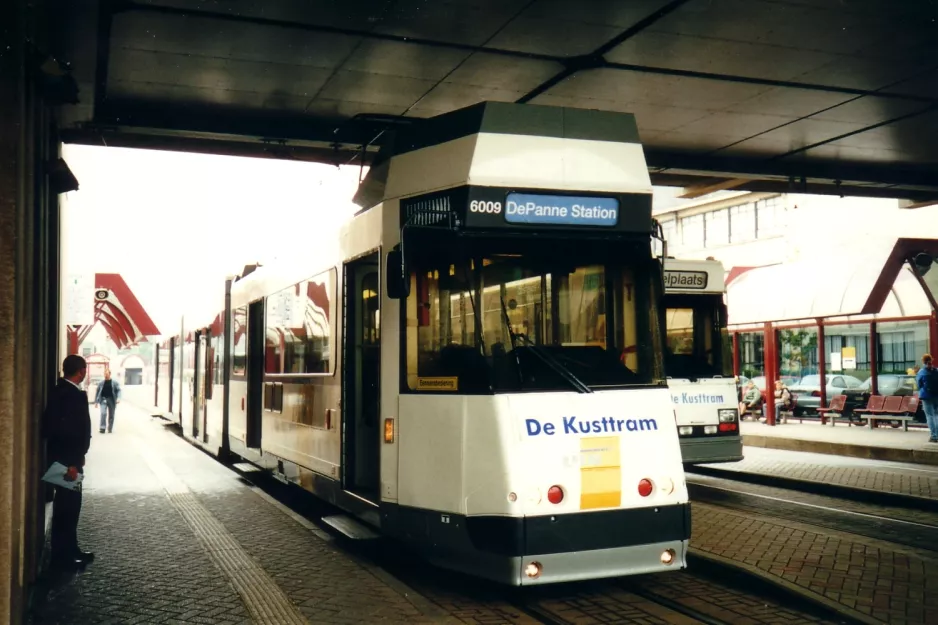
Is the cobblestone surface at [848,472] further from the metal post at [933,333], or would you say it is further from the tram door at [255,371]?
the tram door at [255,371]

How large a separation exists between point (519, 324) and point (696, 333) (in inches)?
304

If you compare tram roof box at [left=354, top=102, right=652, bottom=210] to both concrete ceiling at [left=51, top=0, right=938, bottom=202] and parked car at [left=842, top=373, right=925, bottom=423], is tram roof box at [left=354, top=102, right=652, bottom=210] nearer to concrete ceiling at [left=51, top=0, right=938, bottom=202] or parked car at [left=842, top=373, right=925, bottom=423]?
concrete ceiling at [left=51, top=0, right=938, bottom=202]

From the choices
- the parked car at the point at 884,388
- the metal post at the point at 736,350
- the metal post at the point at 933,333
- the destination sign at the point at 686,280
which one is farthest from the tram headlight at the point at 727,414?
the metal post at the point at 736,350

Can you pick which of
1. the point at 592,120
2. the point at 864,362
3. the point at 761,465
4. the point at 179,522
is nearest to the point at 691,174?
the point at 761,465

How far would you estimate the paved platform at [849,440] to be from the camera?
56.0 ft

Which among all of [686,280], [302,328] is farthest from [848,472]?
[302,328]

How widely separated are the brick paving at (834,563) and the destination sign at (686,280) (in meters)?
4.26

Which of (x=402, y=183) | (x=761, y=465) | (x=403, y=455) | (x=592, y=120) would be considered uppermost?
(x=592, y=120)

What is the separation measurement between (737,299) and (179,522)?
818 inches

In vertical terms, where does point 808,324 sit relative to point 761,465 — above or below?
above

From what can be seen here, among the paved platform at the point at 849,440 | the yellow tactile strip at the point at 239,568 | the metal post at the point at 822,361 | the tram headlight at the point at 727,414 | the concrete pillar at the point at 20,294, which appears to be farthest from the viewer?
the metal post at the point at 822,361

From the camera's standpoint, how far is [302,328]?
10211 millimetres

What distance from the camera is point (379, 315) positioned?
7.56 metres

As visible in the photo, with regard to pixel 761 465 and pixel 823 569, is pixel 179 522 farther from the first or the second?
pixel 761 465
